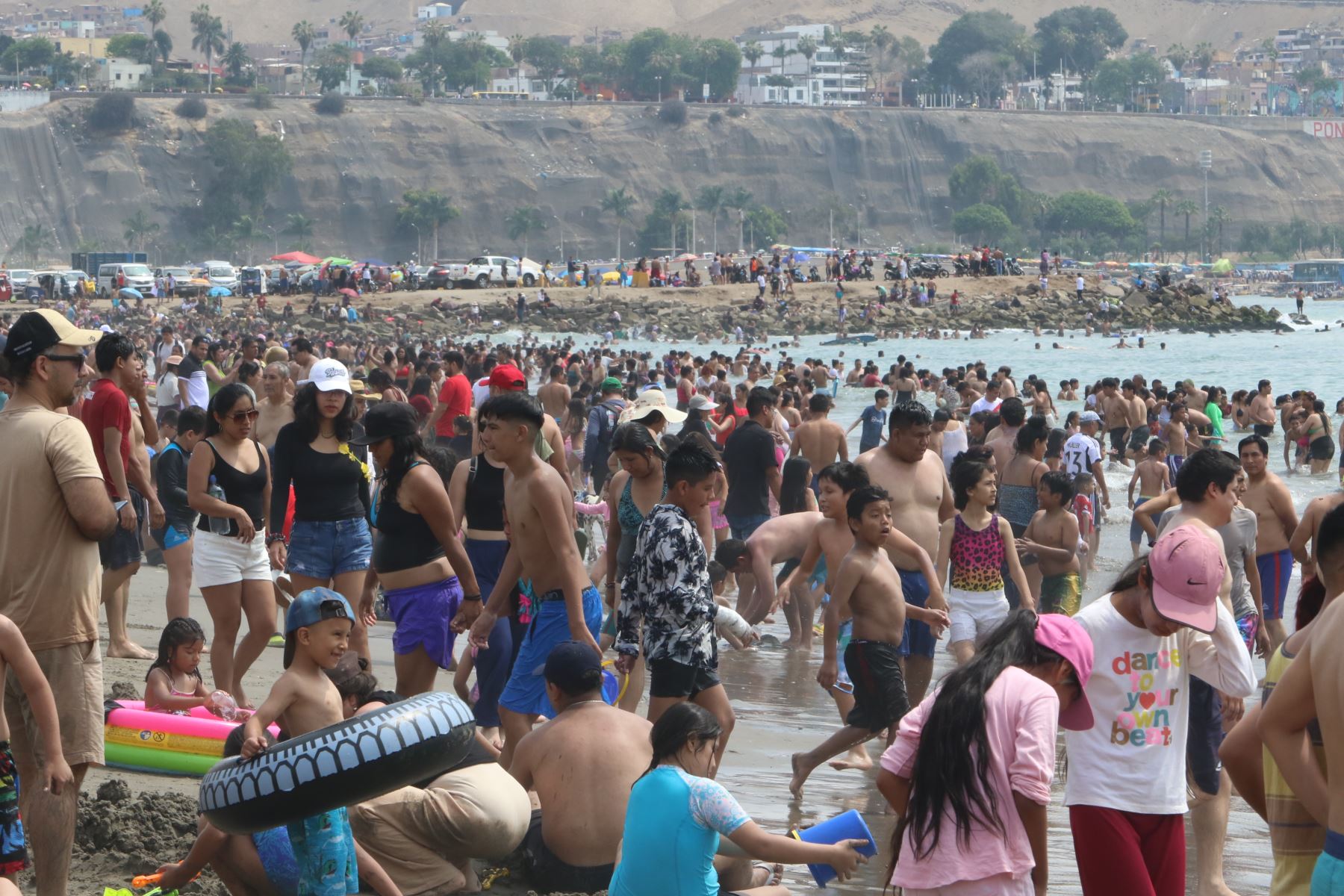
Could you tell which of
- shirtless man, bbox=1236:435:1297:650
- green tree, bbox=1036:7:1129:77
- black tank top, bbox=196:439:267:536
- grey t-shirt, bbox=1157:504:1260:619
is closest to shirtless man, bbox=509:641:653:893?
black tank top, bbox=196:439:267:536

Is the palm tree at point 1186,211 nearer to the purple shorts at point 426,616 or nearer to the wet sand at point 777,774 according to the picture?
the wet sand at point 777,774

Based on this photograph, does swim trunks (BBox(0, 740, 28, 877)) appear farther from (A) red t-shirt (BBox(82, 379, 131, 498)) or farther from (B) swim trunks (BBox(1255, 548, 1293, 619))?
(B) swim trunks (BBox(1255, 548, 1293, 619))

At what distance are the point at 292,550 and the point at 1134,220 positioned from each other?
468ft

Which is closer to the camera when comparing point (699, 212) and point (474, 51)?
point (699, 212)

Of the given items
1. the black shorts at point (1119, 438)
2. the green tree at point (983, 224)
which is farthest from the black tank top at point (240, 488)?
the green tree at point (983, 224)

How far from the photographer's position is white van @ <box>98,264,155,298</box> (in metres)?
59.1

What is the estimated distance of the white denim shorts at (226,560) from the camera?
21.2ft

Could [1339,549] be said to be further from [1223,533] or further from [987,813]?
[1223,533]

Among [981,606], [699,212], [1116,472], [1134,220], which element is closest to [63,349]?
[981,606]

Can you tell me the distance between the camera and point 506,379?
22.0 feet

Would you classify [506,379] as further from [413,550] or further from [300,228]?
[300,228]

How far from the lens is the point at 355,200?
118 m

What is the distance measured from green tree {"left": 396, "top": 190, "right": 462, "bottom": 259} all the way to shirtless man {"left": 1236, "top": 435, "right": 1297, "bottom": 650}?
111 metres

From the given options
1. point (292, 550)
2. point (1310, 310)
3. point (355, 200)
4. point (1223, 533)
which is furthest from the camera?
point (355, 200)
